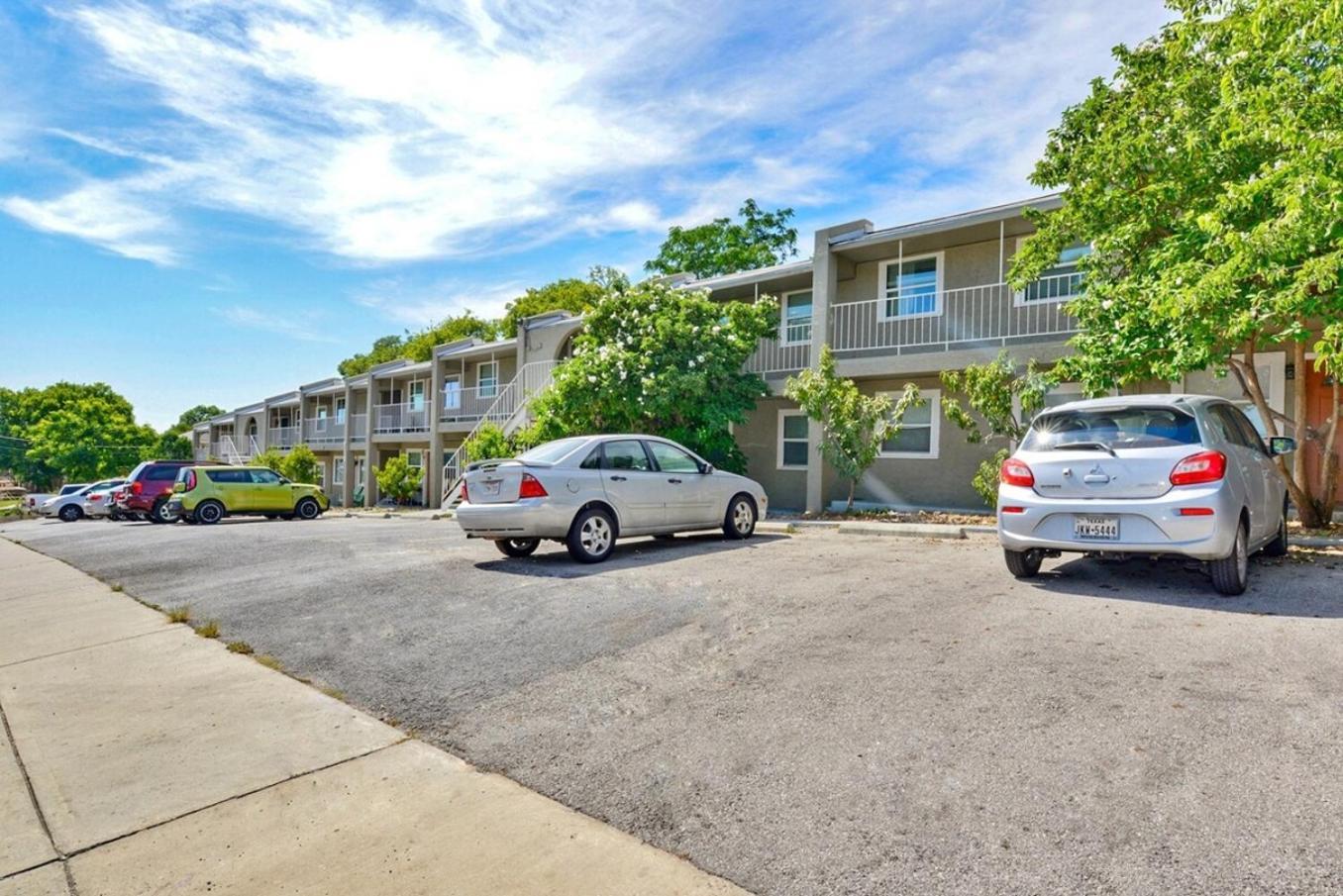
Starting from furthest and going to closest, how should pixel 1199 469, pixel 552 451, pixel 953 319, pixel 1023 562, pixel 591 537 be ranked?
pixel 953 319 < pixel 552 451 < pixel 591 537 < pixel 1023 562 < pixel 1199 469

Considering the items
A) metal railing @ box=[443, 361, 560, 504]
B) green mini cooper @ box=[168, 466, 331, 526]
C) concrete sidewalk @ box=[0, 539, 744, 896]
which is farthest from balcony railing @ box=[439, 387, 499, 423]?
concrete sidewalk @ box=[0, 539, 744, 896]

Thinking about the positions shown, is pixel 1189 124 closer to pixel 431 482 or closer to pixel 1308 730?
pixel 1308 730

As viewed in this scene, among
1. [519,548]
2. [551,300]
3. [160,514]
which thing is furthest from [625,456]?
[551,300]

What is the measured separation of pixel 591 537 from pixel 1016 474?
4553 mm

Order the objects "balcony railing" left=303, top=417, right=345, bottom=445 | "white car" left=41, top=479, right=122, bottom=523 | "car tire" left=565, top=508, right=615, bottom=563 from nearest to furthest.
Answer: "car tire" left=565, top=508, right=615, bottom=563, "white car" left=41, top=479, right=122, bottom=523, "balcony railing" left=303, top=417, right=345, bottom=445

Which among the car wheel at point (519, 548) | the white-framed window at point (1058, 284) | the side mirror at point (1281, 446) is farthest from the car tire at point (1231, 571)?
the white-framed window at point (1058, 284)

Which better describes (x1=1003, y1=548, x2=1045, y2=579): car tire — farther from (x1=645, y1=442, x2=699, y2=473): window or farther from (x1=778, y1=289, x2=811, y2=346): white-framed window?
(x1=778, y1=289, x2=811, y2=346): white-framed window

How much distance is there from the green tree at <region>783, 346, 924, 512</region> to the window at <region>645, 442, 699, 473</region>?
4.03 metres

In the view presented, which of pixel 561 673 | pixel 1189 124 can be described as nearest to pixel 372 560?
pixel 561 673

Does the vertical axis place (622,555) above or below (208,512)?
above

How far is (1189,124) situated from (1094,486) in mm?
6035

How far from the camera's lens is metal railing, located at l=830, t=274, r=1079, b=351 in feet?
45.3

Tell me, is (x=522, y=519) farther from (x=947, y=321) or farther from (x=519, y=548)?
(x=947, y=321)

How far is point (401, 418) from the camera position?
31.6 m
